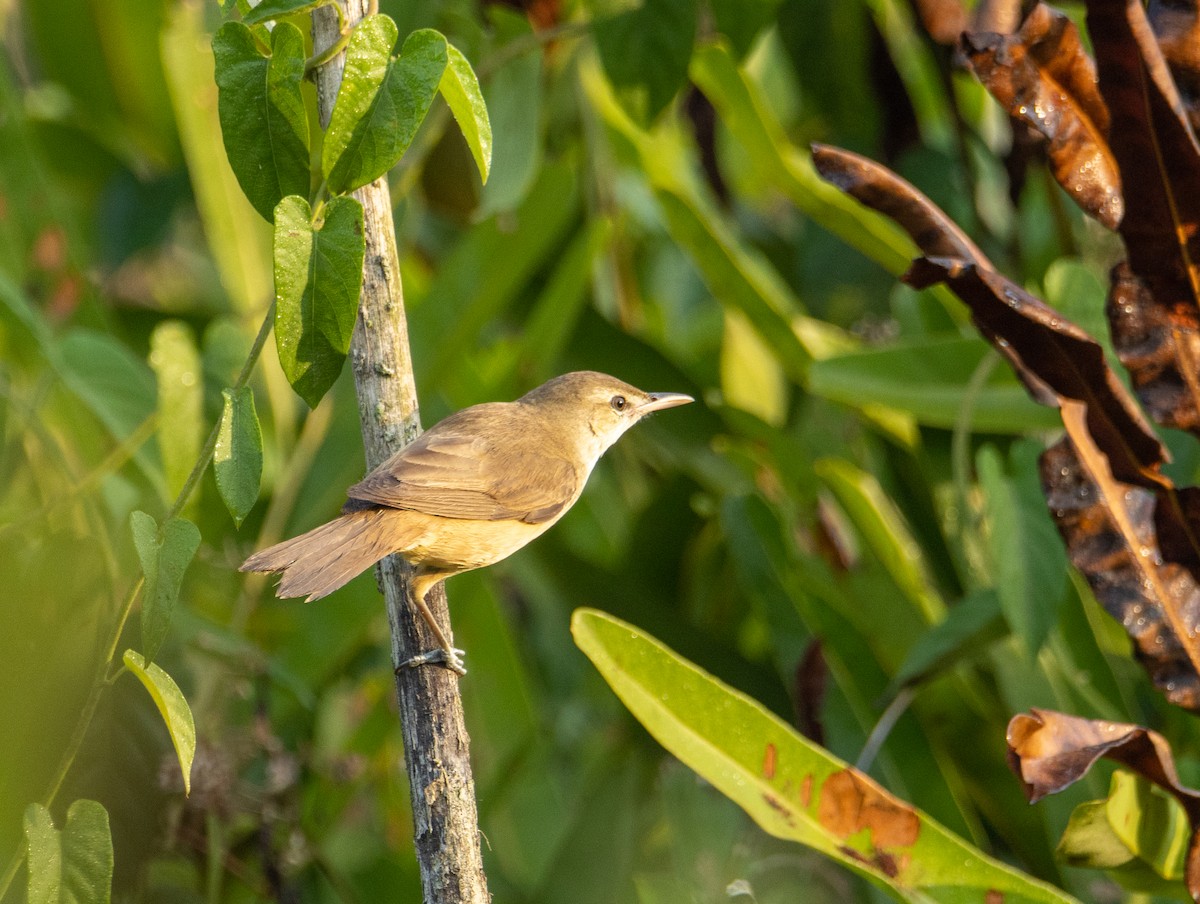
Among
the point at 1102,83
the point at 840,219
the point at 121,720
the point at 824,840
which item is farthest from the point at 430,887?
the point at 840,219

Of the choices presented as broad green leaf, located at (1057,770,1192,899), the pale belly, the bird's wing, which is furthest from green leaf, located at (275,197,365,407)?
broad green leaf, located at (1057,770,1192,899)

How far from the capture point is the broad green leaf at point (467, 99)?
68.4 inches

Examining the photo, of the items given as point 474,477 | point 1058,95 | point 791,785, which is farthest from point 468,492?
point 1058,95

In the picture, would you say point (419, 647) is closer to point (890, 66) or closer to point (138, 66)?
point (890, 66)

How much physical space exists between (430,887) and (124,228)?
3263 millimetres

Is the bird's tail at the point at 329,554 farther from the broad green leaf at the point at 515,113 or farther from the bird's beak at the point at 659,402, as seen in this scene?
the broad green leaf at the point at 515,113

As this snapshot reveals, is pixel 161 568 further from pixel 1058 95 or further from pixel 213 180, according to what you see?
pixel 213 180

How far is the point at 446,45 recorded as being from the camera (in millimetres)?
1685

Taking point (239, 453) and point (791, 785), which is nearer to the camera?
point (239, 453)

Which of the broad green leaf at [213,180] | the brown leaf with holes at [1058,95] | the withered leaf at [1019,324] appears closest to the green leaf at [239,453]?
the withered leaf at [1019,324]

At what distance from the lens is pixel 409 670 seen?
6.06 feet

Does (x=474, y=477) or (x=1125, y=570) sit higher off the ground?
(x=474, y=477)

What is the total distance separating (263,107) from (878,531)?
1880 mm

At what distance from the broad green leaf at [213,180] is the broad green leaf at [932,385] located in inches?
64.4
